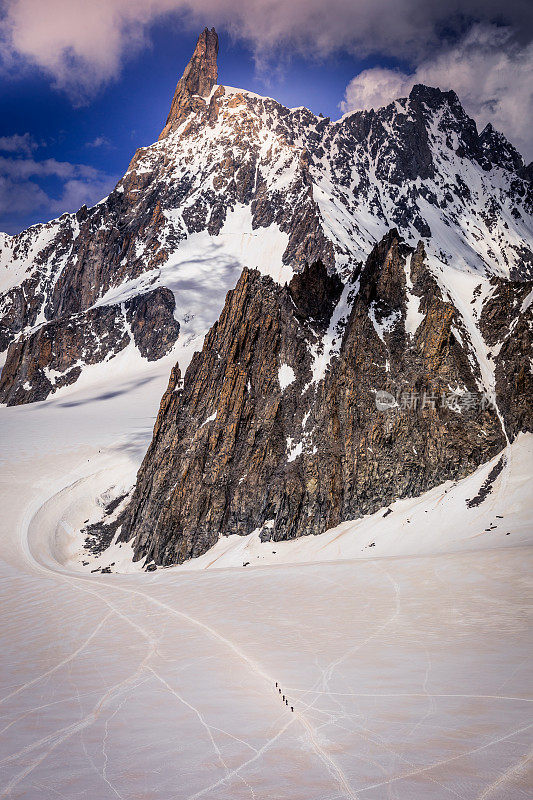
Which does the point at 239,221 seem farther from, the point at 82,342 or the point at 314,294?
the point at 314,294

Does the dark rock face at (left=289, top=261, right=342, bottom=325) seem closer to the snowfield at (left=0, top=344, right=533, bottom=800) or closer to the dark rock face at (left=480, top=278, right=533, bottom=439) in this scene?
the dark rock face at (left=480, top=278, right=533, bottom=439)

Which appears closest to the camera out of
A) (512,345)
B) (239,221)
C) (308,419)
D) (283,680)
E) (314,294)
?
(283,680)

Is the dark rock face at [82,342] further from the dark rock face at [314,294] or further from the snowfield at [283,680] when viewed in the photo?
the snowfield at [283,680]

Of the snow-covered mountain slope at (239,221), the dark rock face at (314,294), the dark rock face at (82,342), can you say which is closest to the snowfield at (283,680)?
the dark rock face at (314,294)

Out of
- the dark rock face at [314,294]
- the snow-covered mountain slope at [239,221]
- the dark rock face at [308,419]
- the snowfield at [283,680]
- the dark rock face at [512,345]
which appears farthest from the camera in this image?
the snow-covered mountain slope at [239,221]

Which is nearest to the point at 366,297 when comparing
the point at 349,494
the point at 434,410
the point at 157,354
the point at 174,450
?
the point at 434,410

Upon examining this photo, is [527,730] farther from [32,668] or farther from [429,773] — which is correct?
[32,668]

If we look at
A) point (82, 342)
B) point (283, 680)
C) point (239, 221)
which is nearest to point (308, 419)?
point (283, 680)
